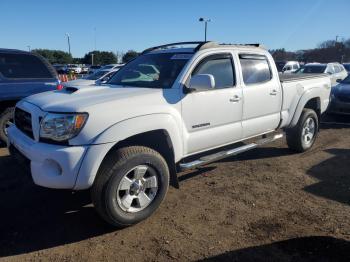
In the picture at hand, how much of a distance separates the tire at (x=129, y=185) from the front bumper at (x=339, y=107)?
7.62 m

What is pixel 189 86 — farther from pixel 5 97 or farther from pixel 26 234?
pixel 5 97

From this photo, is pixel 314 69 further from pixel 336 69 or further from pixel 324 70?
pixel 336 69

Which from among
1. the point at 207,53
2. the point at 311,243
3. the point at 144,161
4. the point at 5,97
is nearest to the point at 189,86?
the point at 207,53

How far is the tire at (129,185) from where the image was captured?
3.36 metres

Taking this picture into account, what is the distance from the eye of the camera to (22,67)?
6781 mm

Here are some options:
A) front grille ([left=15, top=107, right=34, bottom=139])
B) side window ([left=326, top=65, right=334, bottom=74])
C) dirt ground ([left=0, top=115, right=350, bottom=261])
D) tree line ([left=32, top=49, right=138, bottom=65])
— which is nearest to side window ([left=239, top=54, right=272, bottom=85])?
dirt ground ([left=0, top=115, right=350, bottom=261])

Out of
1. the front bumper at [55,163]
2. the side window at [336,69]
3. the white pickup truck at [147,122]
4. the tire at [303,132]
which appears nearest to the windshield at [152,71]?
A: the white pickup truck at [147,122]

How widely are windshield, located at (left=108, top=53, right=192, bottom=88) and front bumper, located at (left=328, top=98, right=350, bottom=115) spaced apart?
270 inches

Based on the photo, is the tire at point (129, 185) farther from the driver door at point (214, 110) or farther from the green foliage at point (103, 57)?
the green foliage at point (103, 57)

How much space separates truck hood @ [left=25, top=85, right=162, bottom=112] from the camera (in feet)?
11.1

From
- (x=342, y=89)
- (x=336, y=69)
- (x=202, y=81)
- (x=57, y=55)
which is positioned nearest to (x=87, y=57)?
(x=57, y=55)

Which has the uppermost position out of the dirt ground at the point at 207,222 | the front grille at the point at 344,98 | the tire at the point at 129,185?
the front grille at the point at 344,98

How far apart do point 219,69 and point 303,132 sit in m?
2.65

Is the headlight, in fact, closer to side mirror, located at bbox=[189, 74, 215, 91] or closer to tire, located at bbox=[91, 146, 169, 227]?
tire, located at bbox=[91, 146, 169, 227]
